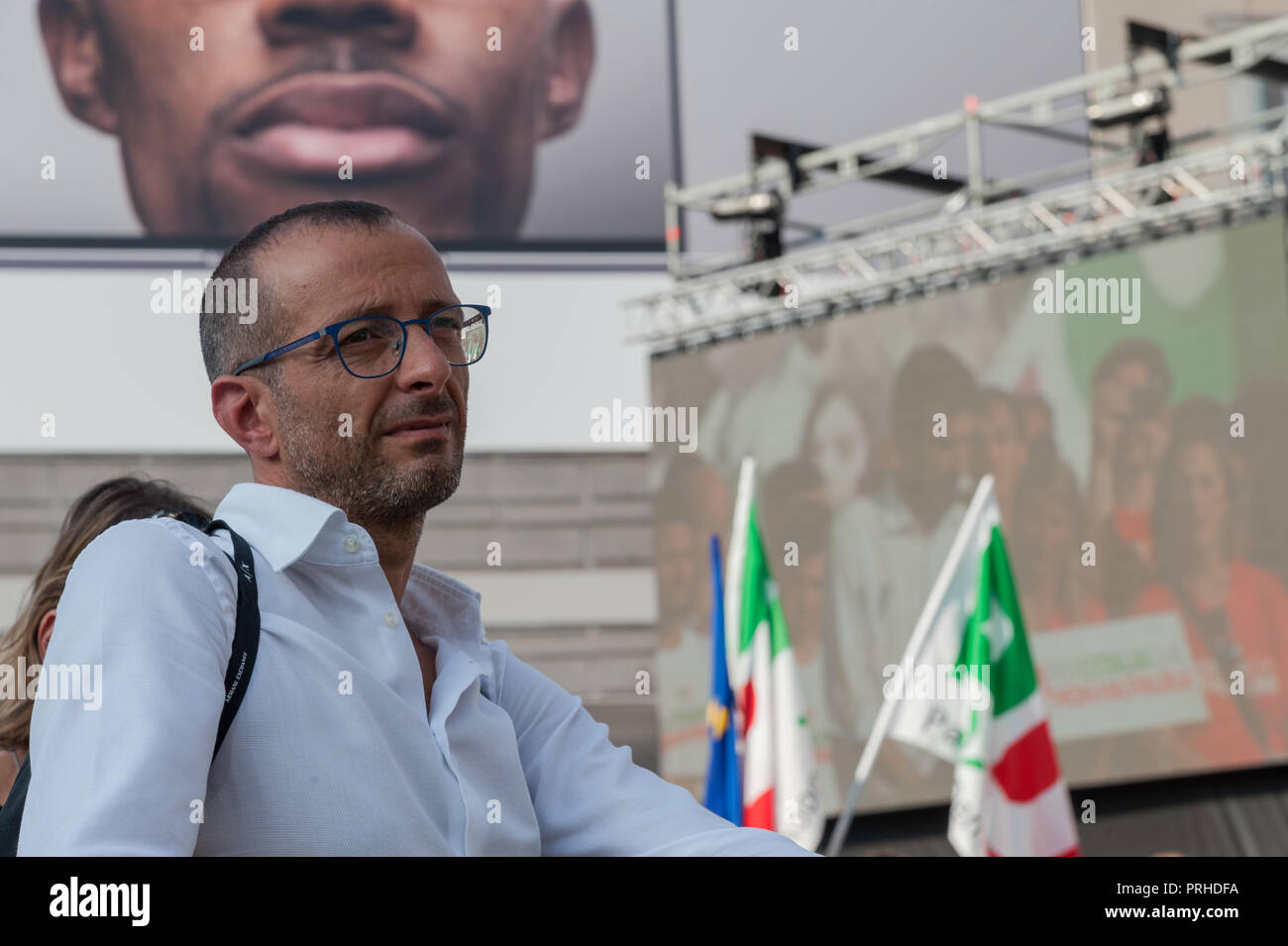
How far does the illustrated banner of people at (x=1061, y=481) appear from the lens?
7629mm

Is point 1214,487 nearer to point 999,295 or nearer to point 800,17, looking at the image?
Answer: point 999,295

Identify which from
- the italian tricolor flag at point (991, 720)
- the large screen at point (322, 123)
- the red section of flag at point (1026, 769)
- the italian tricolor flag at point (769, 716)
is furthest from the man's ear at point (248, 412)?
the large screen at point (322, 123)

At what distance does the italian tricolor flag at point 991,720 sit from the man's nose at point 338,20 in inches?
257

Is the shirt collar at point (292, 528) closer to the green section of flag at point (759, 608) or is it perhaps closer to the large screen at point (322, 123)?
the green section of flag at point (759, 608)

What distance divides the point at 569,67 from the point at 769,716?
590cm

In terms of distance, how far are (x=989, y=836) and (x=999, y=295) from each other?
3958mm

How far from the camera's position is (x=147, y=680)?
79 centimetres

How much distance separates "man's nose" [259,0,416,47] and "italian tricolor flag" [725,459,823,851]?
5.62 m

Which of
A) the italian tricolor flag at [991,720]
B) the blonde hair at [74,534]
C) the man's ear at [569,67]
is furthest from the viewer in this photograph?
the man's ear at [569,67]

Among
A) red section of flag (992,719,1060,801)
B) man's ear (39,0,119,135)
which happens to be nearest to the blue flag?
red section of flag (992,719,1060,801)

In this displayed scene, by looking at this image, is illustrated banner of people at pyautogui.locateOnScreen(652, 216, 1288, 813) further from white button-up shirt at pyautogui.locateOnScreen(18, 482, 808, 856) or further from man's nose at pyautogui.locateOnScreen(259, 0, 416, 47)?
white button-up shirt at pyautogui.locateOnScreen(18, 482, 808, 856)

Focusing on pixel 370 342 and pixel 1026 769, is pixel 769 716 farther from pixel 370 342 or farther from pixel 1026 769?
pixel 370 342

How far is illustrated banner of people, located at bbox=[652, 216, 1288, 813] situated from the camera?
763cm
